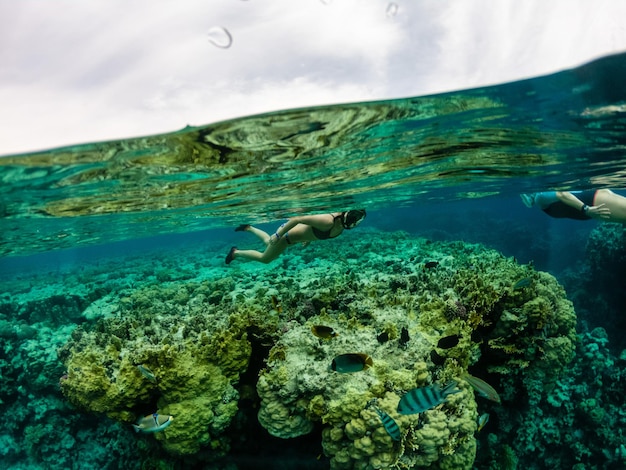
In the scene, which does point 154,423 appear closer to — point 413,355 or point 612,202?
point 413,355

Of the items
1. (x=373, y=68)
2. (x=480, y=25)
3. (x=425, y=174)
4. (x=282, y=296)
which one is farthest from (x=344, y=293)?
(x=425, y=174)

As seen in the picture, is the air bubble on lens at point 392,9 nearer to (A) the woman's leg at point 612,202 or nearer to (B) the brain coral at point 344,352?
(B) the brain coral at point 344,352

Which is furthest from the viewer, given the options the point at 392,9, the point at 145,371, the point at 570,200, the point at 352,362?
the point at 570,200

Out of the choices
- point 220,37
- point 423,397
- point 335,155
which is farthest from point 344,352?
point 335,155

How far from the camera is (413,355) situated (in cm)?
755

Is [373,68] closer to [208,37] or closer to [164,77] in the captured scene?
[208,37]

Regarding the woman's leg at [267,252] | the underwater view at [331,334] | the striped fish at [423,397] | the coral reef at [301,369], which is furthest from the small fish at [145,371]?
the woman's leg at [267,252]

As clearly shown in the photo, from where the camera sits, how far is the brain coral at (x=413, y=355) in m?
6.44

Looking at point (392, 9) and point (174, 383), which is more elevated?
point (392, 9)

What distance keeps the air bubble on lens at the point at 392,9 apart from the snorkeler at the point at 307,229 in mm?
5987

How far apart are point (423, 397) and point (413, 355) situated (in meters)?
3.04

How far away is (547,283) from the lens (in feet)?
34.2

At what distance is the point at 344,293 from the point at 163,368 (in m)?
5.32

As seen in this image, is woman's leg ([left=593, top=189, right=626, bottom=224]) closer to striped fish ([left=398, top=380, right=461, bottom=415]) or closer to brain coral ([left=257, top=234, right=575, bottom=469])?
brain coral ([left=257, top=234, right=575, bottom=469])
